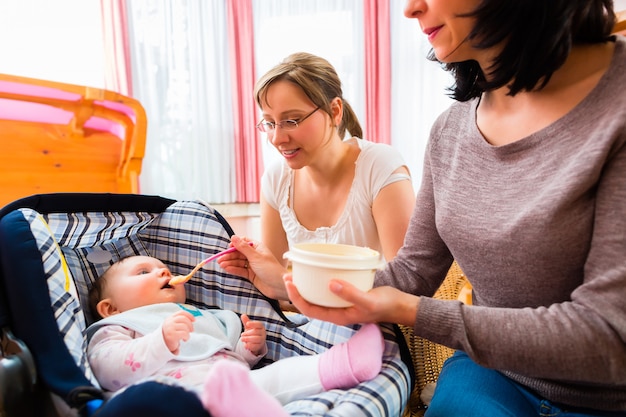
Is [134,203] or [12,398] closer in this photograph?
[12,398]

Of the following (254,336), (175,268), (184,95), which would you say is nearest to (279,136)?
(175,268)

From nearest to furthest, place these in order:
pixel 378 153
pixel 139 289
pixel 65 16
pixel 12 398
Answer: pixel 12 398, pixel 139 289, pixel 378 153, pixel 65 16

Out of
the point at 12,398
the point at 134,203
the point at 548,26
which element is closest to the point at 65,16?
the point at 134,203

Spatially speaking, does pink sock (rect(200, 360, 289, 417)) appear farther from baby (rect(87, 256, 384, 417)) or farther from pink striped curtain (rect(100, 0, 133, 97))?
pink striped curtain (rect(100, 0, 133, 97))

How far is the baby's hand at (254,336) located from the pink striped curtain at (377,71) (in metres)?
2.13

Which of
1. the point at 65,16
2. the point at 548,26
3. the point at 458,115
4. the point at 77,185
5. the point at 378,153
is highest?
the point at 65,16

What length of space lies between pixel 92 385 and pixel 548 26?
1.01m

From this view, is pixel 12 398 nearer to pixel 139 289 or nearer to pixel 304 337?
pixel 139 289

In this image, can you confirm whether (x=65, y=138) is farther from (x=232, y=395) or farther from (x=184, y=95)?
(x=232, y=395)

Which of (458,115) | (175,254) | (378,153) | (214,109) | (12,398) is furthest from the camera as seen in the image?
(214,109)

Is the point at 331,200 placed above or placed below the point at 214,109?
below

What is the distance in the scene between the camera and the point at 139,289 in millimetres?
1191

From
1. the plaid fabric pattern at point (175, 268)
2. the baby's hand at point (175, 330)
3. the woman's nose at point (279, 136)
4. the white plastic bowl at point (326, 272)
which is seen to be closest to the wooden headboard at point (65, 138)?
the plaid fabric pattern at point (175, 268)

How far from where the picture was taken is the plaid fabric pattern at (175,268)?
0.91m
